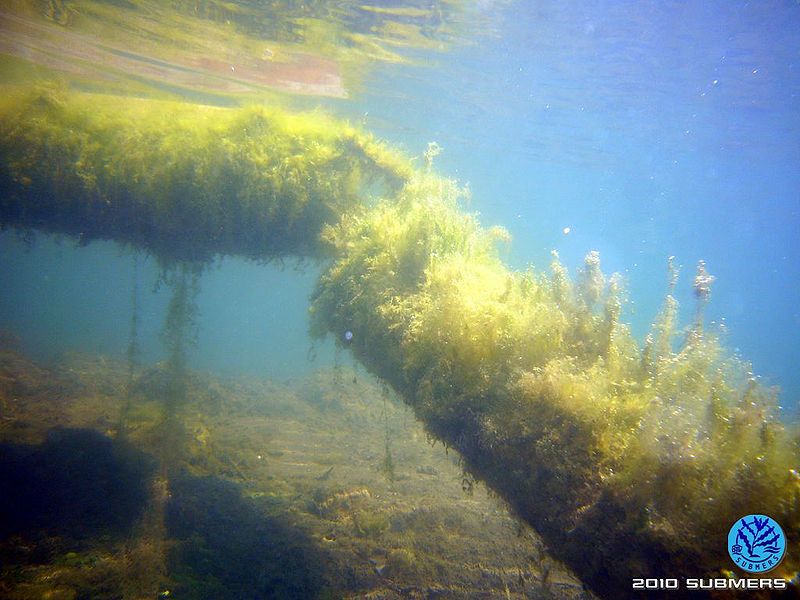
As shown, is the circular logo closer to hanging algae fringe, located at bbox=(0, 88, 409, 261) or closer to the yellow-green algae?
the yellow-green algae

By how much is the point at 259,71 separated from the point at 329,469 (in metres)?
19.2

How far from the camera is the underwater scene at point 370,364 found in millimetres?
3658

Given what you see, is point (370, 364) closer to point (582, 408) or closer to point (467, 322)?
point (467, 322)

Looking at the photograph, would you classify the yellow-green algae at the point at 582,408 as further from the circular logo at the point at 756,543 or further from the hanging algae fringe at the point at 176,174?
the hanging algae fringe at the point at 176,174

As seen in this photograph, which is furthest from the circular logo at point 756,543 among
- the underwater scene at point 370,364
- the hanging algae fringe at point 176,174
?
the hanging algae fringe at point 176,174

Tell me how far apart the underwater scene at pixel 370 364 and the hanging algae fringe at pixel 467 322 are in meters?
0.03

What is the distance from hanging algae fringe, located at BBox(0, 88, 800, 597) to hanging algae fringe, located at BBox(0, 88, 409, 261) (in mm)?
38

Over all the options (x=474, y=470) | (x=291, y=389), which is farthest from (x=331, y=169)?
(x=291, y=389)

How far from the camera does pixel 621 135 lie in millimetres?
29875

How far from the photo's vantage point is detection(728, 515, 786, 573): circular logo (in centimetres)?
279

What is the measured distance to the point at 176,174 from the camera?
25.9 feet

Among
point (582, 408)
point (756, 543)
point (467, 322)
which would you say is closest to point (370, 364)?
point (467, 322)

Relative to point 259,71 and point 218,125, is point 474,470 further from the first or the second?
point 259,71

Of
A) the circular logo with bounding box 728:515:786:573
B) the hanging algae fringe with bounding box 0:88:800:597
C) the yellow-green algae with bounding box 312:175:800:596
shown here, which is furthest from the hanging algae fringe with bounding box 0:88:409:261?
the circular logo with bounding box 728:515:786:573
